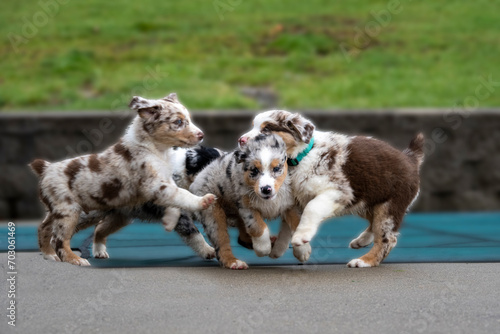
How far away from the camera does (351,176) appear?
5410mm

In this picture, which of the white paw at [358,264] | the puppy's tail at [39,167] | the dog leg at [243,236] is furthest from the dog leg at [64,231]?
the white paw at [358,264]

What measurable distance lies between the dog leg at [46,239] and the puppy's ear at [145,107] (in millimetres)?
1020

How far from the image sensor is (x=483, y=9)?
53.4 ft

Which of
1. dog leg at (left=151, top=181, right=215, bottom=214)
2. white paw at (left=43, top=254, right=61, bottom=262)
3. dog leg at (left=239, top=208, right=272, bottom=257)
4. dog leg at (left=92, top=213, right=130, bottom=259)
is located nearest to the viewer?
dog leg at (left=151, top=181, right=215, bottom=214)

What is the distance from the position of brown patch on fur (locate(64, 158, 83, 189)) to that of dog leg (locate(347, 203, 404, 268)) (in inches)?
82.7

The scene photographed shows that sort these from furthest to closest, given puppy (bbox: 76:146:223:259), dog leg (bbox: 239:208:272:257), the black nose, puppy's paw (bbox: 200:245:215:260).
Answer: puppy's paw (bbox: 200:245:215:260) < puppy (bbox: 76:146:223:259) < dog leg (bbox: 239:208:272:257) < the black nose

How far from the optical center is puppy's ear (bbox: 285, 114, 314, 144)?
5.40 m

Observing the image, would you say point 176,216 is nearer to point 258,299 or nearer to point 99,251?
point 99,251

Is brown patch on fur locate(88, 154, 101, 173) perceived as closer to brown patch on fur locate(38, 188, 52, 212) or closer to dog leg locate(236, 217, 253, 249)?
brown patch on fur locate(38, 188, 52, 212)

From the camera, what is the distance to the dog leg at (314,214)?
5150 millimetres

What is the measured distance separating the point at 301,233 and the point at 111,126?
216 inches

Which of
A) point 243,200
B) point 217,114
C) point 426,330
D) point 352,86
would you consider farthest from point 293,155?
point 352,86

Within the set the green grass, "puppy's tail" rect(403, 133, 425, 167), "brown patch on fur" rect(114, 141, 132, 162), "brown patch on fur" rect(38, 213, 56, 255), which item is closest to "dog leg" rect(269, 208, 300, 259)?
"puppy's tail" rect(403, 133, 425, 167)

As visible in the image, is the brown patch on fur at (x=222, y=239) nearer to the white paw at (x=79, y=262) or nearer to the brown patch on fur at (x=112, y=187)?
the brown patch on fur at (x=112, y=187)
